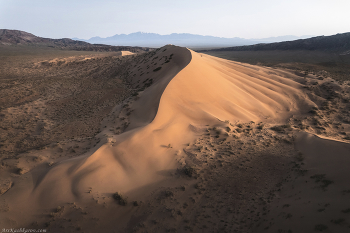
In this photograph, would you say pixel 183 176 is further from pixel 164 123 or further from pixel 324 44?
pixel 324 44

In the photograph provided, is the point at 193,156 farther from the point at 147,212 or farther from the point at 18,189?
the point at 18,189

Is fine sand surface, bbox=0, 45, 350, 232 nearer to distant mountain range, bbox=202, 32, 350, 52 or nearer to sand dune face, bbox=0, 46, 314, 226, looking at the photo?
sand dune face, bbox=0, 46, 314, 226

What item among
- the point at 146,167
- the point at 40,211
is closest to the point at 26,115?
the point at 40,211

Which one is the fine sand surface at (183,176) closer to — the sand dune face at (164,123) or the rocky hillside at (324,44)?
the sand dune face at (164,123)

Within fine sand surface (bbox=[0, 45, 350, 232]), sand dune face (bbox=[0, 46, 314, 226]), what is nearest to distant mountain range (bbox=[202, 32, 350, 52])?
sand dune face (bbox=[0, 46, 314, 226])

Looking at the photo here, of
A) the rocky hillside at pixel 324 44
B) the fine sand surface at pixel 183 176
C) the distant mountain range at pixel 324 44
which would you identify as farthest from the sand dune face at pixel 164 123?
the rocky hillside at pixel 324 44

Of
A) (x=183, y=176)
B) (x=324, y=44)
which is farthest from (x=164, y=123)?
(x=324, y=44)

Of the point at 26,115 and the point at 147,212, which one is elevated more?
the point at 26,115
